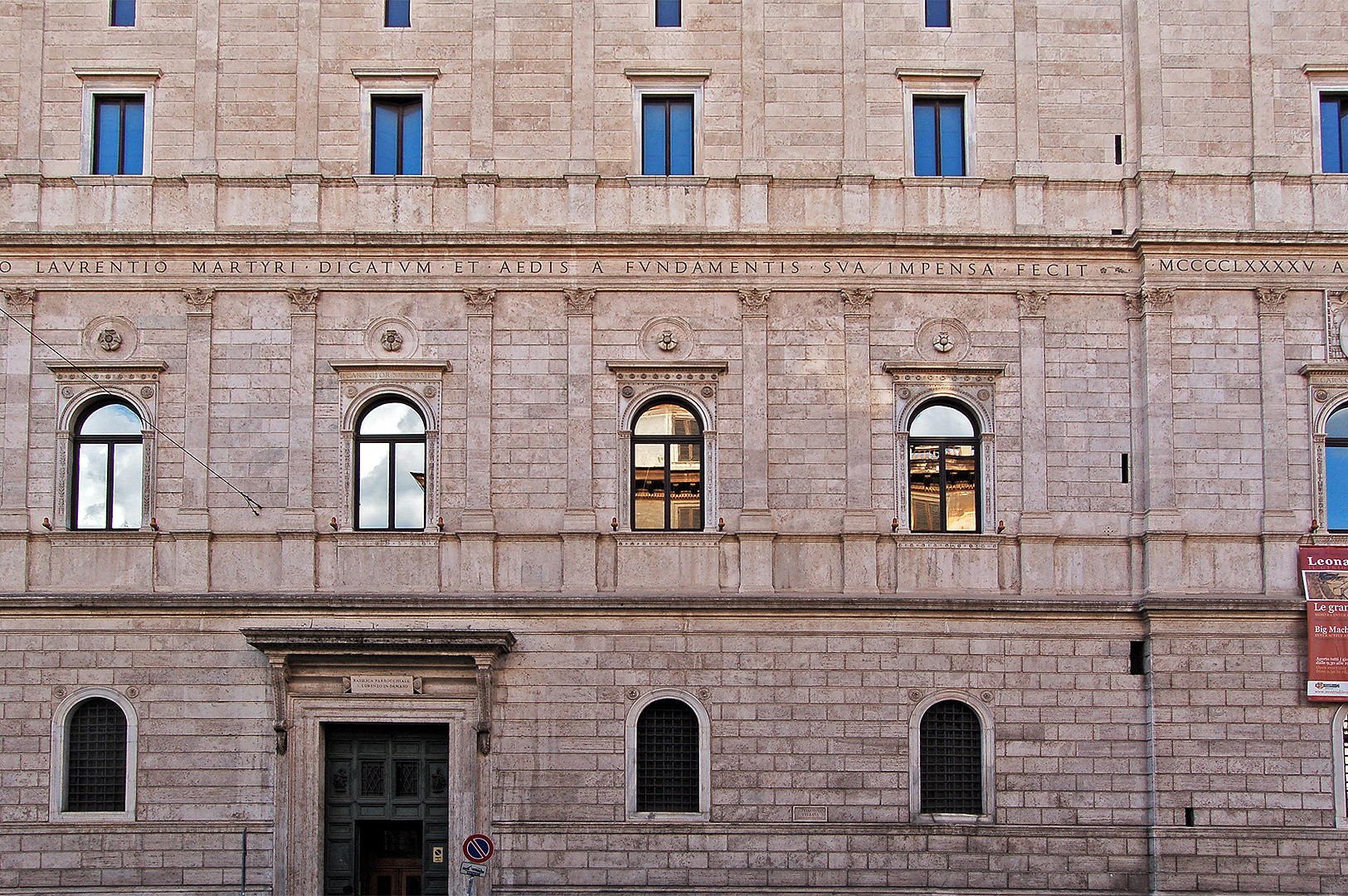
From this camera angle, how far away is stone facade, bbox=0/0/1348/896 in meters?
23.1

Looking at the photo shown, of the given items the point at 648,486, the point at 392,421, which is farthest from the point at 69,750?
the point at 648,486

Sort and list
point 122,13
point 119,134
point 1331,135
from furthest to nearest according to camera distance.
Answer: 1. point 122,13
2. point 119,134
3. point 1331,135

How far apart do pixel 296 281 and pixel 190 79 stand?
4.53 meters

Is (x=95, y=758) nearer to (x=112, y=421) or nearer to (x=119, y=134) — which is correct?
(x=112, y=421)

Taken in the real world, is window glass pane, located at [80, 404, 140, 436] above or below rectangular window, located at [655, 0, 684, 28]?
below

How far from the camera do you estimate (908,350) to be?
2425 centimetres

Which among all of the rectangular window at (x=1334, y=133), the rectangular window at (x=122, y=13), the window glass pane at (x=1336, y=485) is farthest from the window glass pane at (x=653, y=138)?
the window glass pane at (x=1336, y=485)

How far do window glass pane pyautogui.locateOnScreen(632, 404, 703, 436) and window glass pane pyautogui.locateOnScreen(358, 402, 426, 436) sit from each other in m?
4.14

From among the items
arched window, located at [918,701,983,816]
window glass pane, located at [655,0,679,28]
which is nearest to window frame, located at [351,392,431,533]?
window glass pane, located at [655,0,679,28]

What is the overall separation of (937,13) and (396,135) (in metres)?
10.7

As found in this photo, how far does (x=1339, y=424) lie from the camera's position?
24.2m

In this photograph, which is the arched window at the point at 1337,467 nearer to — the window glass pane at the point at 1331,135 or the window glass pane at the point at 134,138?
the window glass pane at the point at 1331,135

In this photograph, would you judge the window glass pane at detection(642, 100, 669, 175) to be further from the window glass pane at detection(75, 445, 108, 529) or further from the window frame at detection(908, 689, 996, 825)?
the window glass pane at detection(75, 445, 108, 529)

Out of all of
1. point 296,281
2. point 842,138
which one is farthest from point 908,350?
point 296,281
